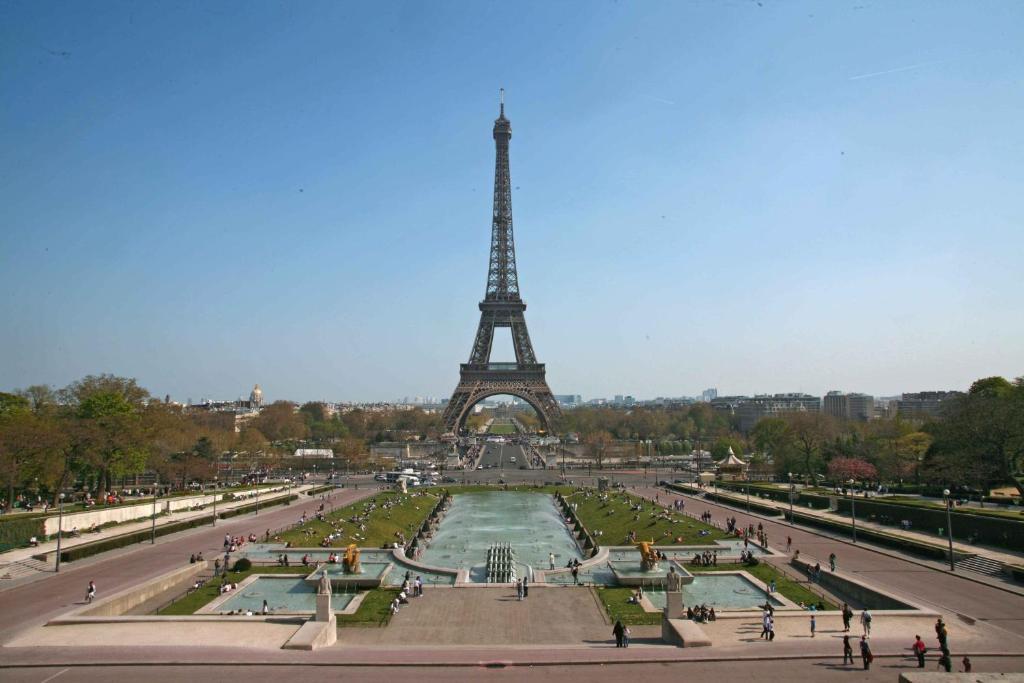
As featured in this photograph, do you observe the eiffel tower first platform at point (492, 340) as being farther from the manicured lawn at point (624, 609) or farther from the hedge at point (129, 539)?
the manicured lawn at point (624, 609)

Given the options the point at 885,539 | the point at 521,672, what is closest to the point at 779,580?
the point at 885,539

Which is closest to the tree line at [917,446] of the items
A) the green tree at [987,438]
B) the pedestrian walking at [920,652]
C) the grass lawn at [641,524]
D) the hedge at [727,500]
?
the green tree at [987,438]

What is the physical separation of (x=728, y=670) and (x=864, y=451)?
177 ft

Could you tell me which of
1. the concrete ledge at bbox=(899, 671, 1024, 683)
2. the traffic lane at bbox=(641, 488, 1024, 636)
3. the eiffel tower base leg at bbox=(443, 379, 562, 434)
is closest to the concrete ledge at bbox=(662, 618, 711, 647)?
the concrete ledge at bbox=(899, 671, 1024, 683)

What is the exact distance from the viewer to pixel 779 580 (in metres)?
30.4

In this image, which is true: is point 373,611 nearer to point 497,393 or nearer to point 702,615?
point 702,615

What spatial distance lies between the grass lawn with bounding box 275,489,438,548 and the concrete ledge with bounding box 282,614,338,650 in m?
18.4

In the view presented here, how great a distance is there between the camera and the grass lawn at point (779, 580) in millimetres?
27377

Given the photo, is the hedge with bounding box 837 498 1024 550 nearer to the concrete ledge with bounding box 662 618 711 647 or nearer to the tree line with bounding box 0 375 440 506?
the concrete ledge with bounding box 662 618 711 647

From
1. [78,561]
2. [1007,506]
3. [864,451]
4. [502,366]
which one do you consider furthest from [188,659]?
[502,366]

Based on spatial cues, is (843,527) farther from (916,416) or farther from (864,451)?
(916,416)

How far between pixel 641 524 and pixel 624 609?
65.2 feet

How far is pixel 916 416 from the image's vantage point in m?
121

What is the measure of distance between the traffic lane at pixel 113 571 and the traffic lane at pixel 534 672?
575 cm
